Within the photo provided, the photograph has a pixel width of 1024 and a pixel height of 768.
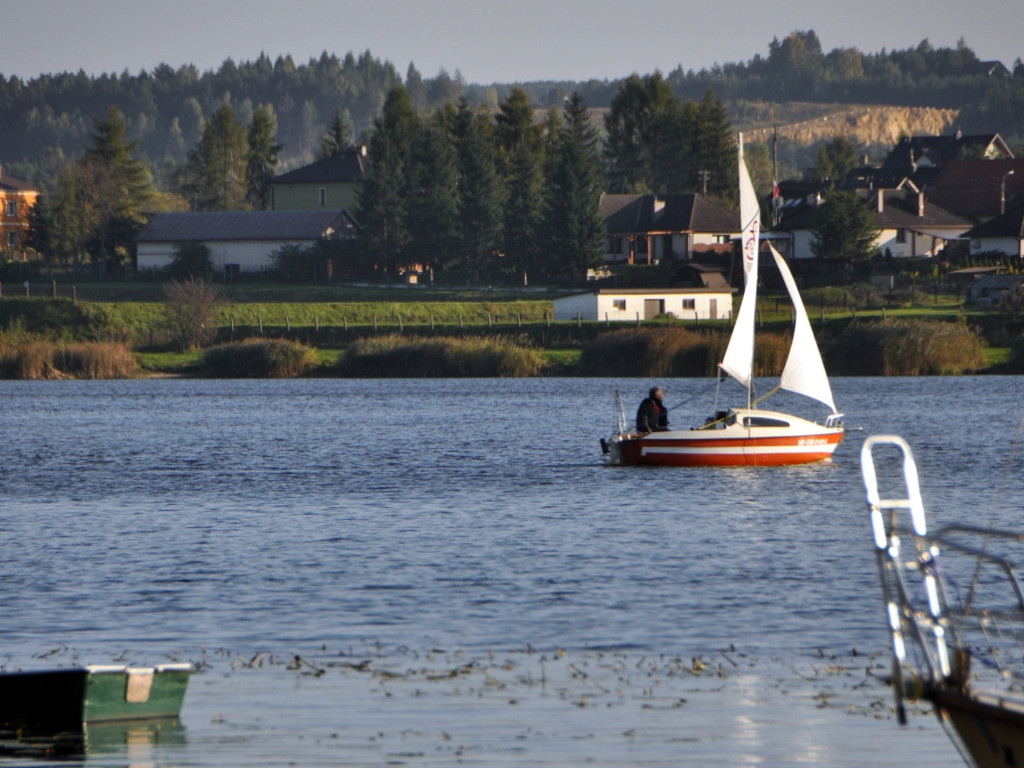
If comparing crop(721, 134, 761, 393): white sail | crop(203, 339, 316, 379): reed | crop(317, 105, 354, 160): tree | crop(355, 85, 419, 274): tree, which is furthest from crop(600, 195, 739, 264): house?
crop(721, 134, 761, 393): white sail

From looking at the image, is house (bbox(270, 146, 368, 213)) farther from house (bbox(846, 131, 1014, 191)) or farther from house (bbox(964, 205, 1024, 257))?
house (bbox(964, 205, 1024, 257))

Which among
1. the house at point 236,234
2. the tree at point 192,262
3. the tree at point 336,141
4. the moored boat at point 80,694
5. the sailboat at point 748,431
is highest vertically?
the tree at point 336,141

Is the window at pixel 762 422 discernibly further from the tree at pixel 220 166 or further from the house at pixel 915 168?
the tree at pixel 220 166

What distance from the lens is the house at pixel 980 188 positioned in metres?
138

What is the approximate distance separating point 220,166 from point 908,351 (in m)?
120

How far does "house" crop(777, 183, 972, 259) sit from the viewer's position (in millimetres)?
125875

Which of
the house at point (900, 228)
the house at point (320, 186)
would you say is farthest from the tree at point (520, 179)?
the house at point (900, 228)

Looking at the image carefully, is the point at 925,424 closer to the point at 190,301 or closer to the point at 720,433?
the point at 720,433

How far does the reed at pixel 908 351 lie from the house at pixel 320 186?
89.7 m

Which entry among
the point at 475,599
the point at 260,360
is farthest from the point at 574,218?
the point at 475,599

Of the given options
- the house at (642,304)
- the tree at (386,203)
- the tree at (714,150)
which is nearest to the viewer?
the house at (642,304)

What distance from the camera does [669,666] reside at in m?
→ 17.8

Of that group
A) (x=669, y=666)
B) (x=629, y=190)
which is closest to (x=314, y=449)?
(x=669, y=666)

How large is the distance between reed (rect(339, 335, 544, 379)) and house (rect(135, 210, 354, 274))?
45961mm
